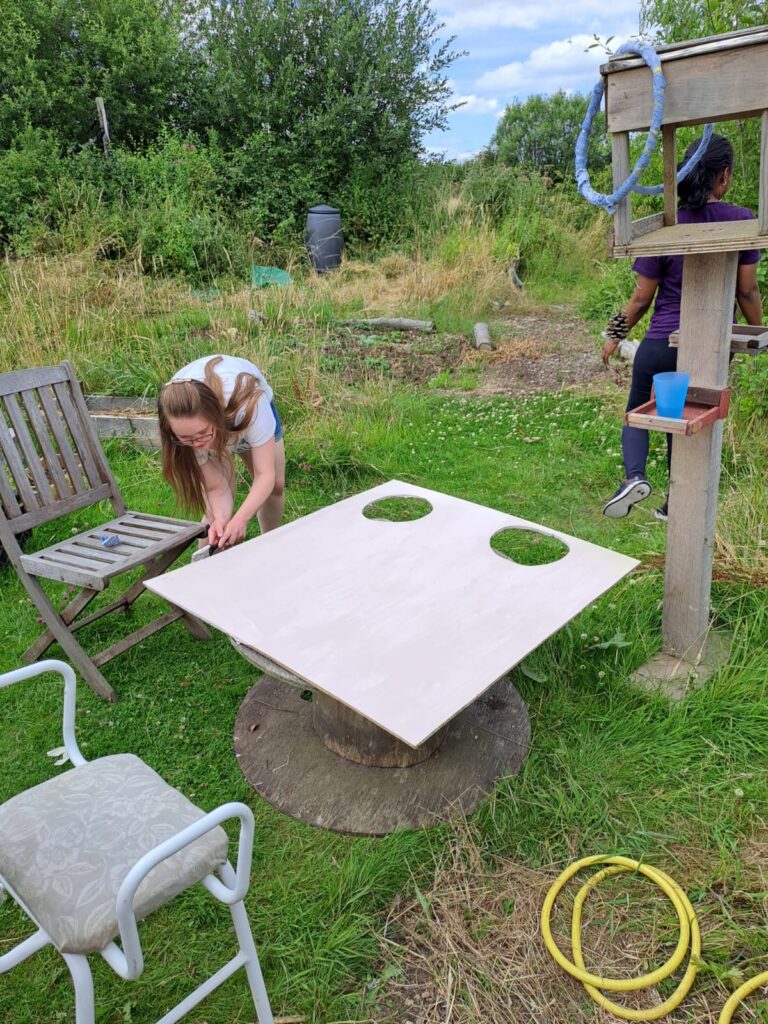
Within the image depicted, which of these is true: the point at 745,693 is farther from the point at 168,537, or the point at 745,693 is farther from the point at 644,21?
the point at 644,21

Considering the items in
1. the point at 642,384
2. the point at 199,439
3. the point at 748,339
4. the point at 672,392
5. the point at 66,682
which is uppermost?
the point at 748,339

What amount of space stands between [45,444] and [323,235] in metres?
8.93

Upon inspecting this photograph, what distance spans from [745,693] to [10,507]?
9.95 feet

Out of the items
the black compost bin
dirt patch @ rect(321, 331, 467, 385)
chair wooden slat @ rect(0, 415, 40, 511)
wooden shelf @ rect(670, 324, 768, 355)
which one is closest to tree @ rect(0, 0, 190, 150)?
the black compost bin

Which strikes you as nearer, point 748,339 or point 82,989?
point 82,989

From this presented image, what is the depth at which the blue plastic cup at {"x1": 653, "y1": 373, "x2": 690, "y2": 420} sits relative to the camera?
2297 mm

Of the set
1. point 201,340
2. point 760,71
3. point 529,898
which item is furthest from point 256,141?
point 529,898

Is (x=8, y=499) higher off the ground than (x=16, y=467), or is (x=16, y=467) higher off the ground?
(x=16, y=467)

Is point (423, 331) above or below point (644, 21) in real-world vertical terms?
below

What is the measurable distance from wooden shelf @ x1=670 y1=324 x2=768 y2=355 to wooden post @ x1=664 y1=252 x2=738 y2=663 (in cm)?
8

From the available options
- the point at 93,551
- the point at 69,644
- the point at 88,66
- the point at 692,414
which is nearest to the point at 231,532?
the point at 93,551

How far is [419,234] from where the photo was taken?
1096cm

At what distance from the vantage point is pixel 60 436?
3275 mm

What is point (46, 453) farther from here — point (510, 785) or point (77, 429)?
point (510, 785)
